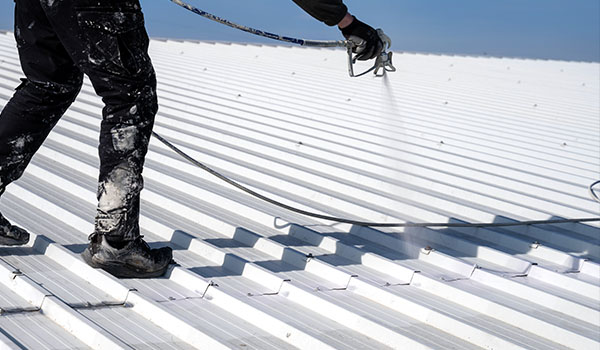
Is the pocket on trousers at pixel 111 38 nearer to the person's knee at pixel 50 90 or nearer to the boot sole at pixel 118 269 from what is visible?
the person's knee at pixel 50 90

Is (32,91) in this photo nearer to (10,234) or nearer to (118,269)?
(10,234)

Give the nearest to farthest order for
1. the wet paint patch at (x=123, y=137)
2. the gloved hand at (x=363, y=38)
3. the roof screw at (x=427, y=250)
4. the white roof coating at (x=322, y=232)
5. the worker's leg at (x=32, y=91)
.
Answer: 1. the white roof coating at (x=322, y=232)
2. the wet paint patch at (x=123, y=137)
3. the worker's leg at (x=32, y=91)
4. the gloved hand at (x=363, y=38)
5. the roof screw at (x=427, y=250)

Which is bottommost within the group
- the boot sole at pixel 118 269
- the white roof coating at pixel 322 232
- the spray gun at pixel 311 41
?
the boot sole at pixel 118 269

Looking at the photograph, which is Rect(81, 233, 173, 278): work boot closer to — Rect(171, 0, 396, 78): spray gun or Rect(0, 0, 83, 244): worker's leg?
Rect(0, 0, 83, 244): worker's leg

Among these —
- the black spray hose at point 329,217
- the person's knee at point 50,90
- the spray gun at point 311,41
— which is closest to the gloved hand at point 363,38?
the spray gun at point 311,41

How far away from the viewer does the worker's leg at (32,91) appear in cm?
240

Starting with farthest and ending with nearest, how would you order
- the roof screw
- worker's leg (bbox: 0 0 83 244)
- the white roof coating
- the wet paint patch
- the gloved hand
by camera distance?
the roof screw, the gloved hand, worker's leg (bbox: 0 0 83 244), the wet paint patch, the white roof coating

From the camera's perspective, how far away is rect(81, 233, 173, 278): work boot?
2316 mm

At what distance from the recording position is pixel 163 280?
241 centimetres

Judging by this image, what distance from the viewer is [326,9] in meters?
2.38

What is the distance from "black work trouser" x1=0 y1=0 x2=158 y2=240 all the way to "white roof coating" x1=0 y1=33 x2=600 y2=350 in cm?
28

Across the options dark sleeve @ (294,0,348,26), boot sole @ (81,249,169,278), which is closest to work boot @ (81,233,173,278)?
boot sole @ (81,249,169,278)

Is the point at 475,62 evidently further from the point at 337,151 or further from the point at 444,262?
the point at 444,262

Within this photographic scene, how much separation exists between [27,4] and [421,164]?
2.76 metres
